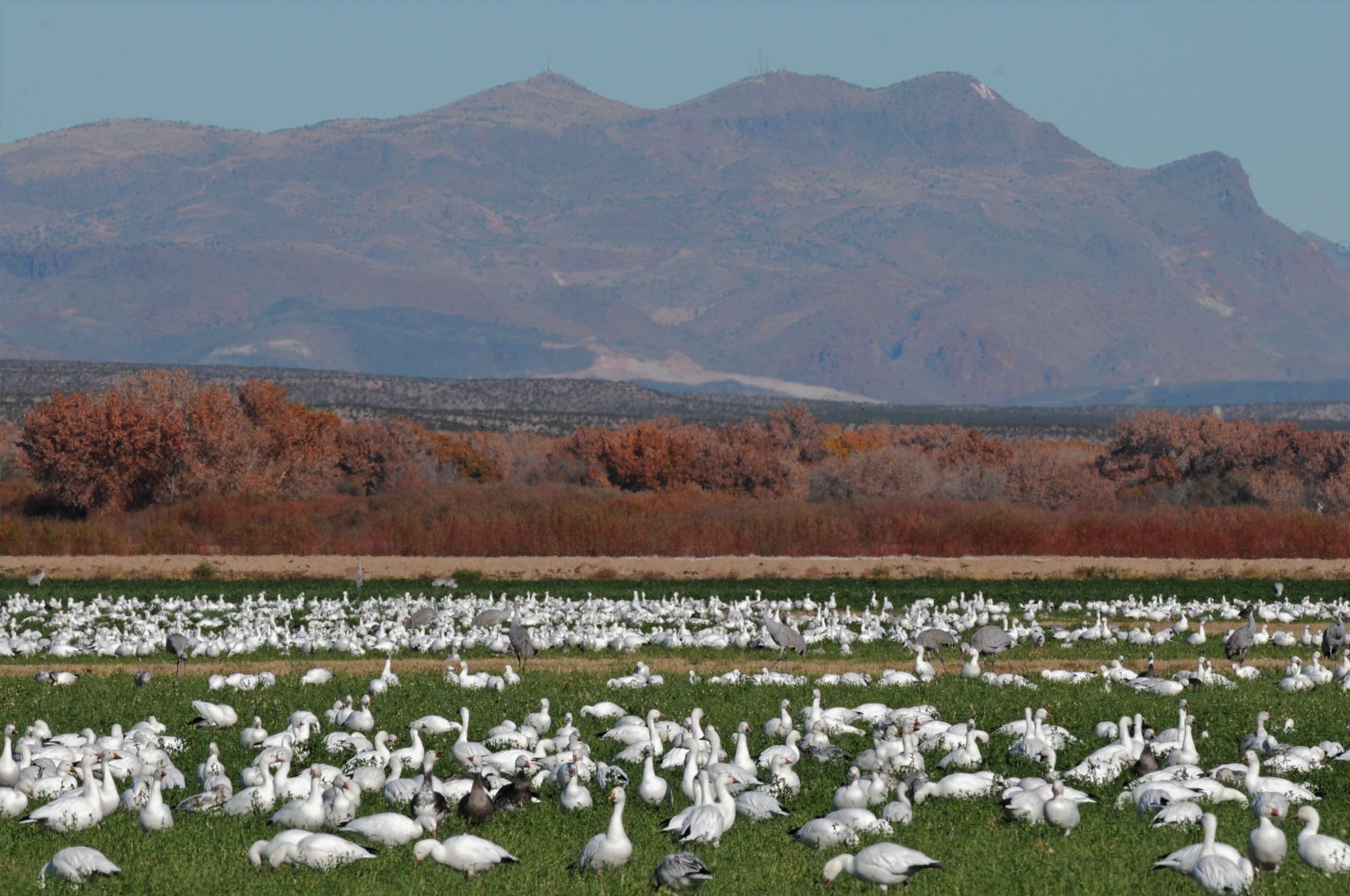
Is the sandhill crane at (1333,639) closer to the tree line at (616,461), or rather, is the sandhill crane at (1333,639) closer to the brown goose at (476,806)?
the brown goose at (476,806)

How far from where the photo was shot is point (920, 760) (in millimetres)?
15852

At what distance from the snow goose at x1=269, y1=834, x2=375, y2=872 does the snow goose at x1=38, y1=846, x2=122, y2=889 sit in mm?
1198

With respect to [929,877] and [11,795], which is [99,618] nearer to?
[11,795]

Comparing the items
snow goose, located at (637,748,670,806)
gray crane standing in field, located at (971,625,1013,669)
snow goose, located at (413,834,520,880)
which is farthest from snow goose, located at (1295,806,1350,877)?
gray crane standing in field, located at (971,625,1013,669)

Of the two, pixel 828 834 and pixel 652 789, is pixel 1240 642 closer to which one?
pixel 652 789

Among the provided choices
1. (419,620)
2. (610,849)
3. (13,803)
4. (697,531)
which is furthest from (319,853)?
(697,531)

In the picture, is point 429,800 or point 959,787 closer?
point 429,800

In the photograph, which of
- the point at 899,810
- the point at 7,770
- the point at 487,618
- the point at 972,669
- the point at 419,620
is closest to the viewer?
the point at 899,810

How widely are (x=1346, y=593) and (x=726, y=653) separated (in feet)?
63.0

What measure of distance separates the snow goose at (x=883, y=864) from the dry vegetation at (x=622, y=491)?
40638mm

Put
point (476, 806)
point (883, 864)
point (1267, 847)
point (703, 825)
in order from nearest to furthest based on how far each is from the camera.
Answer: point (883, 864) → point (1267, 847) → point (703, 825) → point (476, 806)

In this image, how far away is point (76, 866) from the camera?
1229 cm

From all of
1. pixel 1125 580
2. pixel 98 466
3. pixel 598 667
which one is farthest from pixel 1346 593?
pixel 98 466

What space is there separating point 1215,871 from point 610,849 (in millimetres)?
4307
